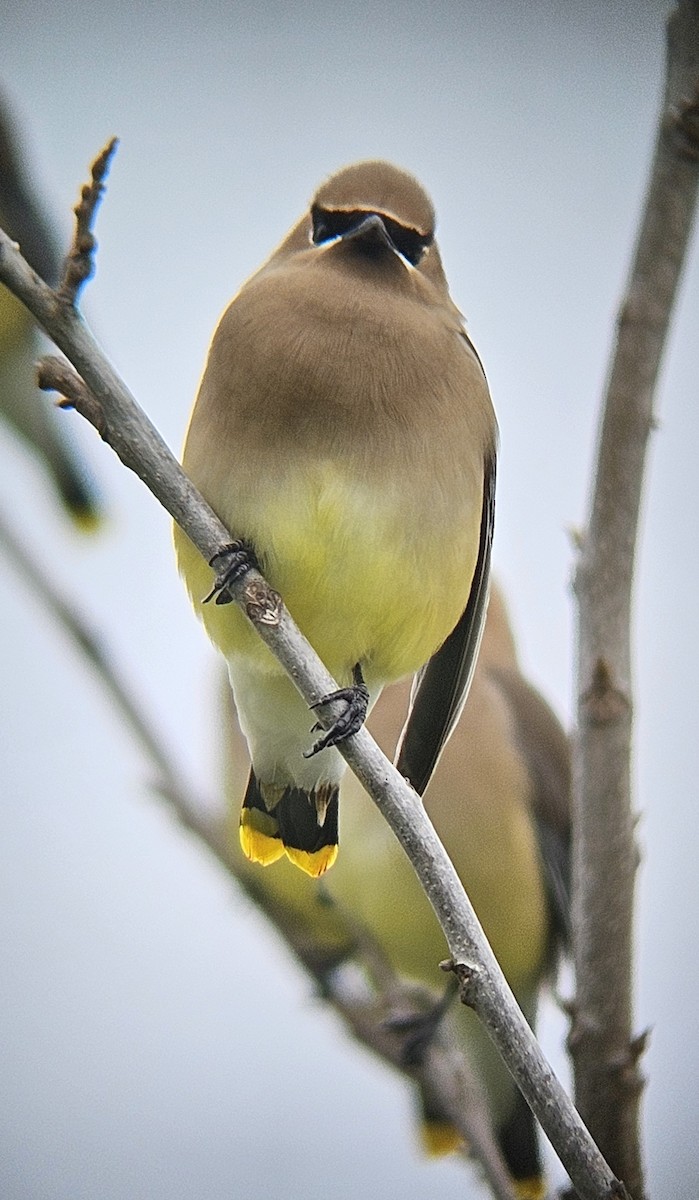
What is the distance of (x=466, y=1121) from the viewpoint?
242 cm

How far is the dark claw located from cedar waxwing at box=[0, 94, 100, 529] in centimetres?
104

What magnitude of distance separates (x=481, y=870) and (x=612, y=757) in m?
1.00

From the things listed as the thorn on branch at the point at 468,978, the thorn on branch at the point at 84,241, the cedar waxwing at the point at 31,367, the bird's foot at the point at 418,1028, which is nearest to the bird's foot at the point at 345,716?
the thorn on branch at the point at 468,978

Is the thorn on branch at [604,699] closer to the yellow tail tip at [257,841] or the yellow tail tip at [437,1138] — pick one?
the yellow tail tip at [257,841]

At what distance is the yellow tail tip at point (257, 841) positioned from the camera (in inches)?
90.2

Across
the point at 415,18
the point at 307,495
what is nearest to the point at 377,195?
the point at 307,495

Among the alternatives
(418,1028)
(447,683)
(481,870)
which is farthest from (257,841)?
(481,870)

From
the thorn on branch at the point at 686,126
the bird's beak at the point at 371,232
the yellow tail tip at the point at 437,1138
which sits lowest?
the yellow tail tip at the point at 437,1138

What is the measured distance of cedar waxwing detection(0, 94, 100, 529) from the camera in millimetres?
2877

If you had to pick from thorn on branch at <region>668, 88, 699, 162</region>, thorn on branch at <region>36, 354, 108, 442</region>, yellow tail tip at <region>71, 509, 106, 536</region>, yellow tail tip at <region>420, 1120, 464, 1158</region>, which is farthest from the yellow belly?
yellow tail tip at <region>420, 1120, 464, 1158</region>

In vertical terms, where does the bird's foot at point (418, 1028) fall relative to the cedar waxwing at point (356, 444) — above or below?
below

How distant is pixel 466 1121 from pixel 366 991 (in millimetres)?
1255

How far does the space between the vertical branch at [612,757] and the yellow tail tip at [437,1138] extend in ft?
4.28

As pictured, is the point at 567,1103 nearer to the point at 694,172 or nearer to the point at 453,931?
the point at 453,931
